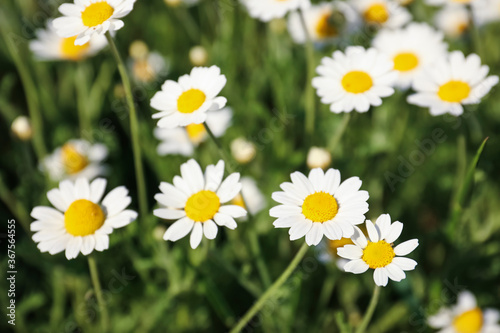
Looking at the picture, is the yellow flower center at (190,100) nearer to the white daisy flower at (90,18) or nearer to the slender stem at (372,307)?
the white daisy flower at (90,18)

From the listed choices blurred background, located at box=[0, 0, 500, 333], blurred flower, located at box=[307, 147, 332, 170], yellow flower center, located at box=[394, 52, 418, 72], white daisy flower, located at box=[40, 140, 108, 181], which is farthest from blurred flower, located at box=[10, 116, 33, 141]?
yellow flower center, located at box=[394, 52, 418, 72]

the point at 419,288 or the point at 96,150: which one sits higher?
the point at 96,150

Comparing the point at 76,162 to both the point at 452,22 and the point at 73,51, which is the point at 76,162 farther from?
the point at 452,22

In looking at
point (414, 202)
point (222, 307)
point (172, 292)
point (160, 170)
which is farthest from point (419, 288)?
point (160, 170)

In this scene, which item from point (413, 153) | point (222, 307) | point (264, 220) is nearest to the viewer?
point (222, 307)

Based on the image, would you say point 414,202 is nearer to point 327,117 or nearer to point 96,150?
point 327,117

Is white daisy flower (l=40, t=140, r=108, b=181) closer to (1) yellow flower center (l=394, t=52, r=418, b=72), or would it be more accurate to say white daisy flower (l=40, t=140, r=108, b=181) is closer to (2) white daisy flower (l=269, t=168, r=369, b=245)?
(2) white daisy flower (l=269, t=168, r=369, b=245)

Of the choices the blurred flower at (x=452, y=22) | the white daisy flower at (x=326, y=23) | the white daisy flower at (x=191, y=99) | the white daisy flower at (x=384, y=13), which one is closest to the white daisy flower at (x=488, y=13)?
the blurred flower at (x=452, y=22)
